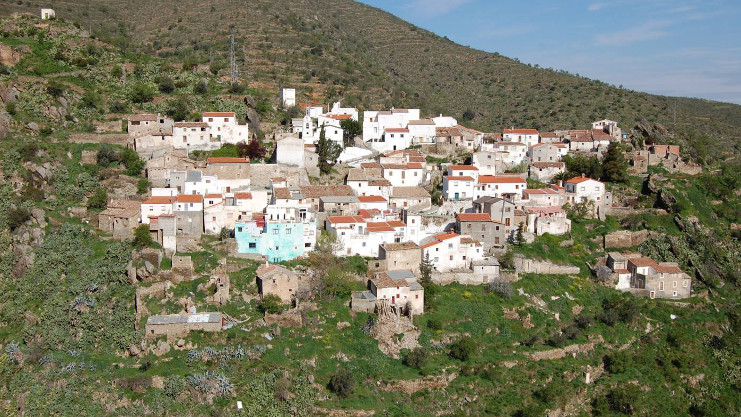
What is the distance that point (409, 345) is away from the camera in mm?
27906

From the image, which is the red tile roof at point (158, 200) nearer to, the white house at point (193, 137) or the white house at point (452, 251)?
the white house at point (193, 137)

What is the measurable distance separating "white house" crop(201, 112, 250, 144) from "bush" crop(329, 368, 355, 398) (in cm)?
2055

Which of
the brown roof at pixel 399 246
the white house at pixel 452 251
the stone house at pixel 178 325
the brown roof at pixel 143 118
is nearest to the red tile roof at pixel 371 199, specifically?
the brown roof at pixel 399 246

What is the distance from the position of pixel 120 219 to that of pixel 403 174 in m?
15.8

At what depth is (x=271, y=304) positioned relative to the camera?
27.4m

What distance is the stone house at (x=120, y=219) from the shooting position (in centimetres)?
3120

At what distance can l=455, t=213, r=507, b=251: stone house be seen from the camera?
34.1m

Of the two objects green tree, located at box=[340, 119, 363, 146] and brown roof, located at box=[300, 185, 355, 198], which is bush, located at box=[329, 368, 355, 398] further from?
green tree, located at box=[340, 119, 363, 146]

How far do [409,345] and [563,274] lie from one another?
10.6 meters

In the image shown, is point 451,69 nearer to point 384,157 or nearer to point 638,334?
point 384,157

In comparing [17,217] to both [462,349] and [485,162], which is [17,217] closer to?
[462,349]

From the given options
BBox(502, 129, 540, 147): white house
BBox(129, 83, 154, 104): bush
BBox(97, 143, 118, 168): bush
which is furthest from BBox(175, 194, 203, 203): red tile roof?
BBox(502, 129, 540, 147): white house

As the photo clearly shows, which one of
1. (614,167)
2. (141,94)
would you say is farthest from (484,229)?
(141,94)

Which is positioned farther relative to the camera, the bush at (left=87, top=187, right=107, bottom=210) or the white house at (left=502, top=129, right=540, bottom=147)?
the white house at (left=502, top=129, right=540, bottom=147)
